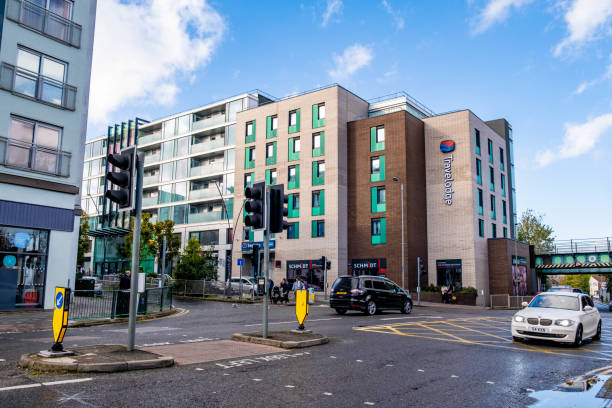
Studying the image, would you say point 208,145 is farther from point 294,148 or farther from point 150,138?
point 294,148

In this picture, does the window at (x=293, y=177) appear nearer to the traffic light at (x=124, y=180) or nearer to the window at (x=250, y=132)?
the window at (x=250, y=132)

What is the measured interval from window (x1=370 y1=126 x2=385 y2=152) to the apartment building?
2718 centimetres

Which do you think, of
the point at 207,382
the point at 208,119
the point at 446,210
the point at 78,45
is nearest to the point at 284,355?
the point at 207,382

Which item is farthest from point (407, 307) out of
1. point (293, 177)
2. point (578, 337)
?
point (293, 177)

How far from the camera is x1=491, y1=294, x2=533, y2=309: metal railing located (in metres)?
36.6

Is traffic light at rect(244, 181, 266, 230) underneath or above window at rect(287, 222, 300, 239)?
underneath

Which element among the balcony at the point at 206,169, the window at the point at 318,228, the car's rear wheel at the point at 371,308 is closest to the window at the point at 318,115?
the window at the point at 318,228

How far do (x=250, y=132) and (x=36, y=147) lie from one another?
32121 millimetres

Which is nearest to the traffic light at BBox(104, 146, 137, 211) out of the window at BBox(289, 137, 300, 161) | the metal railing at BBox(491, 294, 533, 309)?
the metal railing at BBox(491, 294, 533, 309)

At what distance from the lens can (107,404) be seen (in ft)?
→ 18.1

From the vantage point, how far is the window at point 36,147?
19266mm

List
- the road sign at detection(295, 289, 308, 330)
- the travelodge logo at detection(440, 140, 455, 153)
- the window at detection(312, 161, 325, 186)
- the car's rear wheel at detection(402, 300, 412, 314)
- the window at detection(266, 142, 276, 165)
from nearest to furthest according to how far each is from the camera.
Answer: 1. the road sign at detection(295, 289, 308, 330)
2. the car's rear wheel at detection(402, 300, 412, 314)
3. the travelodge logo at detection(440, 140, 455, 153)
4. the window at detection(312, 161, 325, 186)
5. the window at detection(266, 142, 276, 165)

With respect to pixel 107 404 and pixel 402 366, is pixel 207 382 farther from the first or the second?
pixel 402 366

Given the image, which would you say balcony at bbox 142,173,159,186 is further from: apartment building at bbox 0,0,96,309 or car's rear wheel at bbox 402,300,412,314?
car's rear wheel at bbox 402,300,412,314
